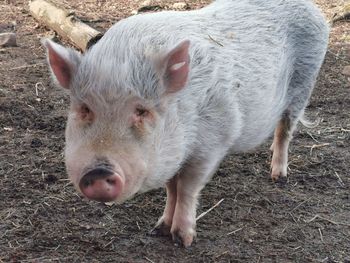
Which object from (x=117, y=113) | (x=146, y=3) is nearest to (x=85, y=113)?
(x=117, y=113)

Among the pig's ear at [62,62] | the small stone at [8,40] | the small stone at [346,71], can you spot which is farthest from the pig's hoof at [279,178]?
the small stone at [8,40]

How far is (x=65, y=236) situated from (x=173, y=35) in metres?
1.20

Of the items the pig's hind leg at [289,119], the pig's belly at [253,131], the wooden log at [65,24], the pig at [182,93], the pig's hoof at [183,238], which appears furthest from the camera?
the wooden log at [65,24]

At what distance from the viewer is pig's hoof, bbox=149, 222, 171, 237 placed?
11.4 feet

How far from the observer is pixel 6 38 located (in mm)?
6363

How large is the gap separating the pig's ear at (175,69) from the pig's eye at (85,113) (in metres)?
0.36

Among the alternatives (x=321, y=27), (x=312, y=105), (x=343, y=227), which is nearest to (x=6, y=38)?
(x=312, y=105)

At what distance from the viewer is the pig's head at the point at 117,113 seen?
8.07 feet

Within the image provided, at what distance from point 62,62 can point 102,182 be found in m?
0.60

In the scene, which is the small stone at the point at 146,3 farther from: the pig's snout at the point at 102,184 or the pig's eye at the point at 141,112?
the pig's snout at the point at 102,184

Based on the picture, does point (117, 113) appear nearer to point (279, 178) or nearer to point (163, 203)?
point (163, 203)

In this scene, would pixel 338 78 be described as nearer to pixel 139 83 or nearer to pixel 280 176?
pixel 280 176

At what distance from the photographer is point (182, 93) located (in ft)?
9.61

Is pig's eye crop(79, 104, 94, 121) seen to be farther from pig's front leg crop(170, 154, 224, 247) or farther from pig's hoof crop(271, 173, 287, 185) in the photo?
Result: pig's hoof crop(271, 173, 287, 185)
